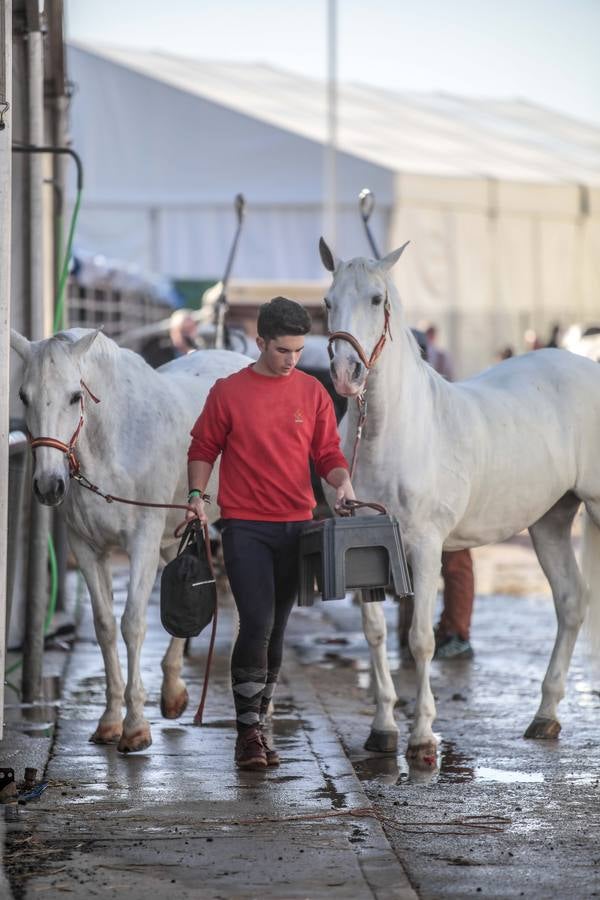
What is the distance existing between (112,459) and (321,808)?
215cm

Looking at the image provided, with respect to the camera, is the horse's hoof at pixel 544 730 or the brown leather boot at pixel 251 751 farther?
the horse's hoof at pixel 544 730

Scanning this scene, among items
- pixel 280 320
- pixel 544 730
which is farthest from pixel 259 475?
pixel 544 730

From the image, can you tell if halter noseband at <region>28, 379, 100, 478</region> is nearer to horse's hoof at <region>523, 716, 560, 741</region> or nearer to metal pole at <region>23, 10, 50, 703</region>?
metal pole at <region>23, 10, 50, 703</region>

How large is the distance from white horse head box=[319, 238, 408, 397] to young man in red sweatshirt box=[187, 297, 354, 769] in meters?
0.16

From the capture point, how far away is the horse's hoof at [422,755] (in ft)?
23.9

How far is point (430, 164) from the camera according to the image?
109ft

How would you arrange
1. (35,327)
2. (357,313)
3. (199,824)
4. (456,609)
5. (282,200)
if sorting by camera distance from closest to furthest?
(199,824) < (357,313) < (35,327) < (456,609) < (282,200)

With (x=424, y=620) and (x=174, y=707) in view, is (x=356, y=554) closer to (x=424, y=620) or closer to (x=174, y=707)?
(x=424, y=620)

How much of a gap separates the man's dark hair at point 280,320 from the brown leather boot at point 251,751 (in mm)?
1699

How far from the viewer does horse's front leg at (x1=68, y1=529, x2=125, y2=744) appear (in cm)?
771

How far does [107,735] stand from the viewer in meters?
7.63

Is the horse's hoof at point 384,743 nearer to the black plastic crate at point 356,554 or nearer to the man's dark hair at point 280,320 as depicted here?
the black plastic crate at point 356,554

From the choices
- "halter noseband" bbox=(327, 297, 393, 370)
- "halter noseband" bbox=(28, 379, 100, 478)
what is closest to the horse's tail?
"halter noseband" bbox=(327, 297, 393, 370)

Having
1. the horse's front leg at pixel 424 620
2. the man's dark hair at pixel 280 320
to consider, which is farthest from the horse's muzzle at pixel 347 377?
the horse's front leg at pixel 424 620
